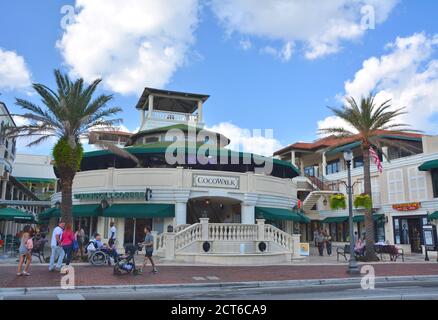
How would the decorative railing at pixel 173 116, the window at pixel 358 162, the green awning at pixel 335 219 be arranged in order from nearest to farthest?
1. the decorative railing at pixel 173 116
2. the green awning at pixel 335 219
3. the window at pixel 358 162

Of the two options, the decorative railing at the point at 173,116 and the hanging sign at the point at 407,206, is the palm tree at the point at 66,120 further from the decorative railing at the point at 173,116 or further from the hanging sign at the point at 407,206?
the hanging sign at the point at 407,206

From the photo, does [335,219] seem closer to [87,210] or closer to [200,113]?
[200,113]

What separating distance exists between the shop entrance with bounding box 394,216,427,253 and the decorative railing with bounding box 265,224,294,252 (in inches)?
607

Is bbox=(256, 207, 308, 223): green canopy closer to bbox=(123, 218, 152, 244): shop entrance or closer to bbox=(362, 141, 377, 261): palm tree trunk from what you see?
bbox=(362, 141, 377, 261): palm tree trunk

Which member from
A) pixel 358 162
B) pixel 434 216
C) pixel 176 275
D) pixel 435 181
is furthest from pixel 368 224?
pixel 358 162

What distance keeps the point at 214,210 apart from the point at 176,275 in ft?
52.2

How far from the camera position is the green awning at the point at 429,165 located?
3098cm

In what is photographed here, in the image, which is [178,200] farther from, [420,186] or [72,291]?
[420,186]

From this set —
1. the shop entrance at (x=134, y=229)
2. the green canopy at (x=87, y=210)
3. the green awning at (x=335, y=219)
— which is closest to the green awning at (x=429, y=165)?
the green awning at (x=335, y=219)

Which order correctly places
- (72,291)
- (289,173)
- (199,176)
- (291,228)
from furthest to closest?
1. (289,173)
2. (291,228)
3. (199,176)
4. (72,291)
